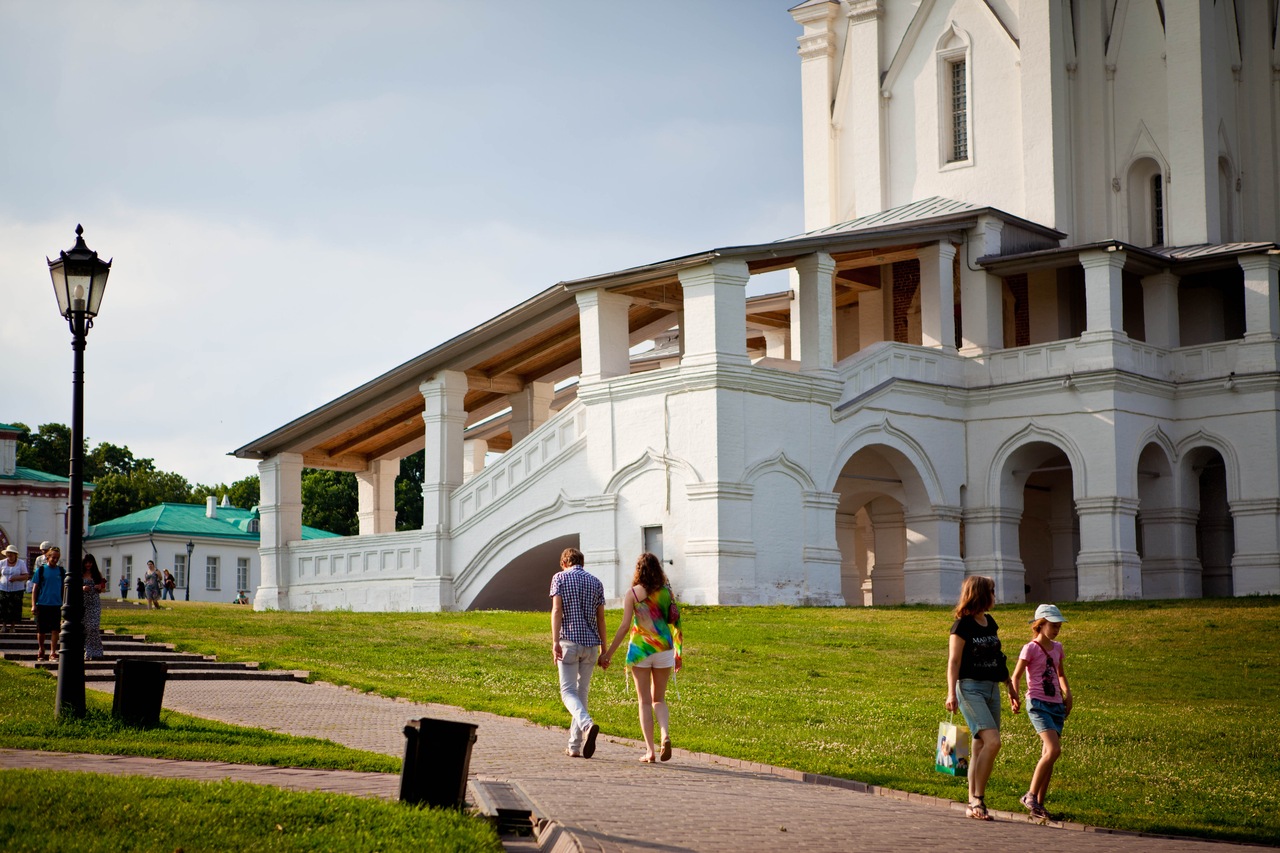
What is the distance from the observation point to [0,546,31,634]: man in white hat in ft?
83.3

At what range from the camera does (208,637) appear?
26.4 meters

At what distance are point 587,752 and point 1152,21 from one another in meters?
33.0

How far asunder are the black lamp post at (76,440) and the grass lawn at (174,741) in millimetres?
400

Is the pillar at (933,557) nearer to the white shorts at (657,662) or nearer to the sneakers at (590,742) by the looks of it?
the white shorts at (657,662)

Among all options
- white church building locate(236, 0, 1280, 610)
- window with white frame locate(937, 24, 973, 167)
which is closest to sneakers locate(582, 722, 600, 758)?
white church building locate(236, 0, 1280, 610)

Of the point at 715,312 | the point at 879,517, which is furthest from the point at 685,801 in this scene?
the point at 879,517

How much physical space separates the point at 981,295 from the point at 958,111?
26.7 feet

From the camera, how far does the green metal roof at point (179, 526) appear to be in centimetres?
7181

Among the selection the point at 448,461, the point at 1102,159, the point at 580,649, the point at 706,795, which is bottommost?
the point at 706,795

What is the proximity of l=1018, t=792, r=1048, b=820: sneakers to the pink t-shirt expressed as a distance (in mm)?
729

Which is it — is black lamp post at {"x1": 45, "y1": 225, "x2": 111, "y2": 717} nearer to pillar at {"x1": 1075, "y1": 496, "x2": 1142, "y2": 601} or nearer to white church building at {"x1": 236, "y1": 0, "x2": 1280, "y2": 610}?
white church building at {"x1": 236, "y1": 0, "x2": 1280, "y2": 610}

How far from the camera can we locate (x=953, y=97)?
144 feet

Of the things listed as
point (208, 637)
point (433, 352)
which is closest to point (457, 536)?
point (433, 352)

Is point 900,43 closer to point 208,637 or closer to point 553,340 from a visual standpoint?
point 553,340
